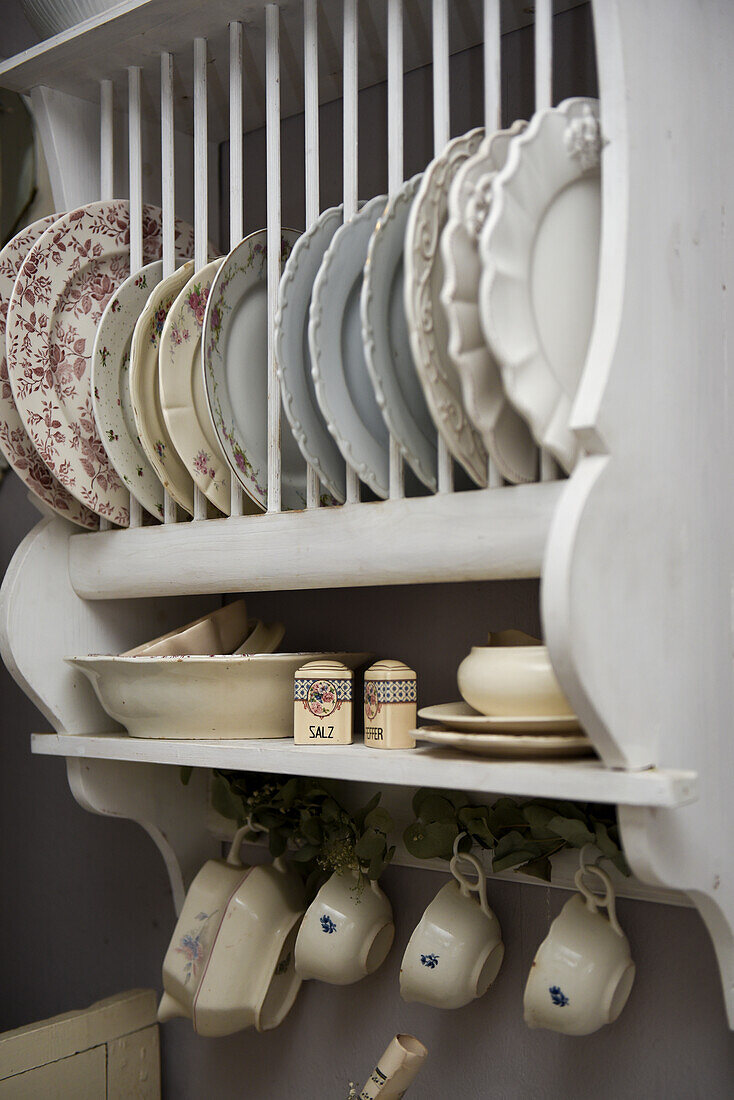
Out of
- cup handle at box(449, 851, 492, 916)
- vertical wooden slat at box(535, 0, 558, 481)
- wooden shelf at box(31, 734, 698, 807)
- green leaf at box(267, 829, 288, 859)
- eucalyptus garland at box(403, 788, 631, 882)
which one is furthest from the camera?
green leaf at box(267, 829, 288, 859)

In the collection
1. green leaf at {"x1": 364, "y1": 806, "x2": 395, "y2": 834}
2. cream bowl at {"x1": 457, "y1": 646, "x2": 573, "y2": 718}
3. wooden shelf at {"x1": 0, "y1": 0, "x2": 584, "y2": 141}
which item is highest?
wooden shelf at {"x1": 0, "y1": 0, "x2": 584, "y2": 141}

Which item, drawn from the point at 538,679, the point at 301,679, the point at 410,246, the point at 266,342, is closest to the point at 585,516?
the point at 538,679

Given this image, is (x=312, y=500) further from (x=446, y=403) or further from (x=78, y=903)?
(x=78, y=903)

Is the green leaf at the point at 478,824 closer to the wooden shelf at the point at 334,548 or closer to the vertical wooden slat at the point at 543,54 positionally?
the wooden shelf at the point at 334,548

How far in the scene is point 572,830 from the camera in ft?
3.18

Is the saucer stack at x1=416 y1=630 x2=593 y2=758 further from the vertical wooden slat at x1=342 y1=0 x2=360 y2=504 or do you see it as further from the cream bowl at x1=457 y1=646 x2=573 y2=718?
the vertical wooden slat at x1=342 y1=0 x2=360 y2=504

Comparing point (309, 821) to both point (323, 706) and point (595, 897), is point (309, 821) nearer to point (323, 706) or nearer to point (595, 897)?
point (323, 706)

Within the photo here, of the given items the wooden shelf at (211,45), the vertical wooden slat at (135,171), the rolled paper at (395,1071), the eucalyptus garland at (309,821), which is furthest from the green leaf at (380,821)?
the wooden shelf at (211,45)

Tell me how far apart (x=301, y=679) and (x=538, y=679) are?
28 cm

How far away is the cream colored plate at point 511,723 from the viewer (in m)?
0.84

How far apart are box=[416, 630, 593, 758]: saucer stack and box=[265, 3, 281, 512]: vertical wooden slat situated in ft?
0.95

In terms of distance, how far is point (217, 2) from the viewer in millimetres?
1083

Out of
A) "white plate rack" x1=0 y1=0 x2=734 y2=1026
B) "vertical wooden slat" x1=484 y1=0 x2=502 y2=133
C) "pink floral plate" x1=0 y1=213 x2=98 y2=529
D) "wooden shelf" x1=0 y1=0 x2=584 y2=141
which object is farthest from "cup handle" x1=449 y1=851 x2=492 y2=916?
"wooden shelf" x1=0 y1=0 x2=584 y2=141

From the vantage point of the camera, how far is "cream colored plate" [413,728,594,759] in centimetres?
82
